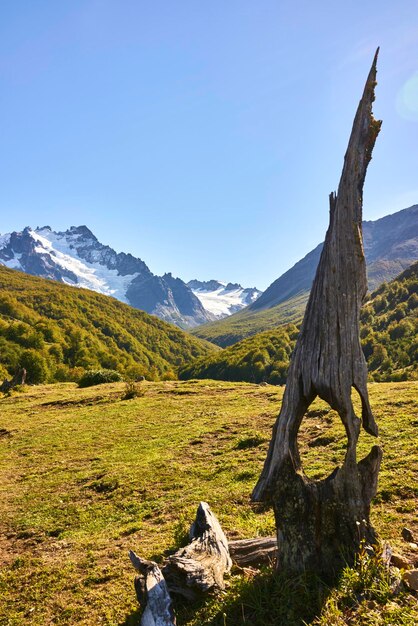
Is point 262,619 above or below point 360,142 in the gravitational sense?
below

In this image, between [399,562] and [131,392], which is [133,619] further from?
[131,392]

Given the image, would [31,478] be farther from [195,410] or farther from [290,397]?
[290,397]

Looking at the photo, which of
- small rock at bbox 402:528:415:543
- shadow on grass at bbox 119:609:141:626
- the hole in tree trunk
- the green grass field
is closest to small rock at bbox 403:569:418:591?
the green grass field

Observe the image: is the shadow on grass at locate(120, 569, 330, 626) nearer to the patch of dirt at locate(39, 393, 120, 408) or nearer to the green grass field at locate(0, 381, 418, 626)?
the green grass field at locate(0, 381, 418, 626)

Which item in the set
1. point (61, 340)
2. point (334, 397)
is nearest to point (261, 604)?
point (334, 397)

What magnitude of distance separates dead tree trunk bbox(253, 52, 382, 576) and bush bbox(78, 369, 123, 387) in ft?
144

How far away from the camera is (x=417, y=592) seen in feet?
19.2

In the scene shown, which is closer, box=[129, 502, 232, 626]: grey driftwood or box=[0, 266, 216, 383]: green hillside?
box=[129, 502, 232, 626]: grey driftwood

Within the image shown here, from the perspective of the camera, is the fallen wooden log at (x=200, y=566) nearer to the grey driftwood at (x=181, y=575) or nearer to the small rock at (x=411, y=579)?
the grey driftwood at (x=181, y=575)

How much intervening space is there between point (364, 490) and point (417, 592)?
1.59m

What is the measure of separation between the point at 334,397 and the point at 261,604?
3.76 meters

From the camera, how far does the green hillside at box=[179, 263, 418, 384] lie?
107562 millimetres

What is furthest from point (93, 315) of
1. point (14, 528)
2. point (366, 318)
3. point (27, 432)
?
point (14, 528)

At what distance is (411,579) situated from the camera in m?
5.97
